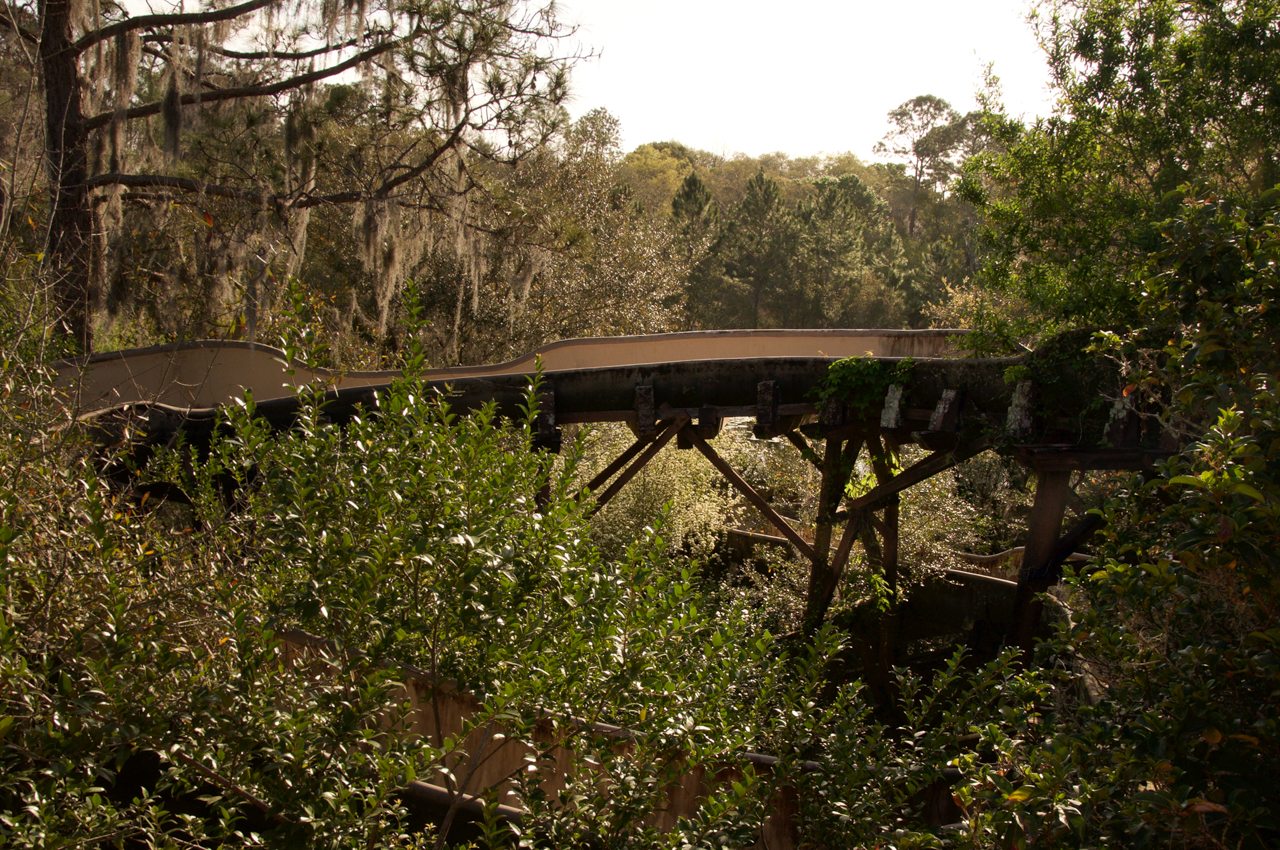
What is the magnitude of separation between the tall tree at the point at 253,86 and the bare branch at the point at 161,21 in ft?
0.05

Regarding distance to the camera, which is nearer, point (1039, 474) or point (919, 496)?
point (1039, 474)

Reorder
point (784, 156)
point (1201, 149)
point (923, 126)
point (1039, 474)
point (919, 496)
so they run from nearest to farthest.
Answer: point (1039, 474) → point (1201, 149) → point (919, 496) → point (923, 126) → point (784, 156)

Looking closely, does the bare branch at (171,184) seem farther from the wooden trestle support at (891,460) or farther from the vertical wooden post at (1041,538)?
the vertical wooden post at (1041,538)

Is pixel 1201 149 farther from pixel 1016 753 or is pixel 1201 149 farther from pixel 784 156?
pixel 784 156

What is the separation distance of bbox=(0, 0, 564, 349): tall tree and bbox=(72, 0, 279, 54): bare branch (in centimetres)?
2

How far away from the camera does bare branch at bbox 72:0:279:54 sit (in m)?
9.70

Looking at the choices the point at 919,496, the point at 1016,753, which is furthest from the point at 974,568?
the point at 1016,753

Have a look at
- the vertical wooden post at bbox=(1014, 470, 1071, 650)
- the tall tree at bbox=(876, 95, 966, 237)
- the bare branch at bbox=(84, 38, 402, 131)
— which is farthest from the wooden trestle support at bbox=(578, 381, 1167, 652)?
the tall tree at bbox=(876, 95, 966, 237)

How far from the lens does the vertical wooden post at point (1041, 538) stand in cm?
753

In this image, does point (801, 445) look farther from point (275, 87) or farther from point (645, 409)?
point (275, 87)

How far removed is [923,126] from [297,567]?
50873mm

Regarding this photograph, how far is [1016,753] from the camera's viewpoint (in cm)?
343

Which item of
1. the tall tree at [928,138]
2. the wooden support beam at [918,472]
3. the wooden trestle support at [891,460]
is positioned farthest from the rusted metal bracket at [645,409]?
the tall tree at [928,138]

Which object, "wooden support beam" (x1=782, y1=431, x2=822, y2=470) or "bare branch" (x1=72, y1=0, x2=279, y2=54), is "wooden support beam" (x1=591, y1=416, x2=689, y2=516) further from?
"bare branch" (x1=72, y1=0, x2=279, y2=54)
